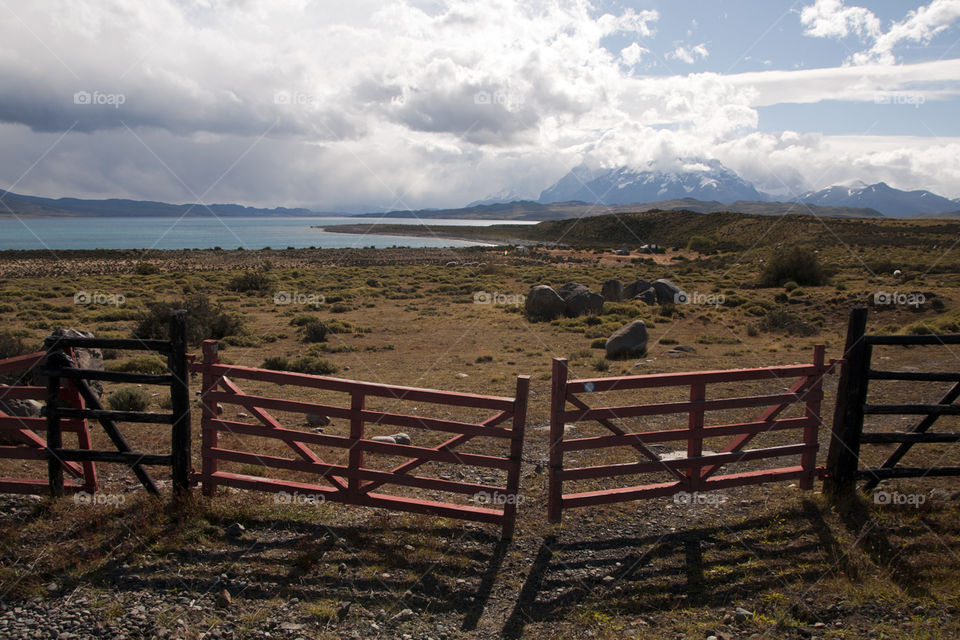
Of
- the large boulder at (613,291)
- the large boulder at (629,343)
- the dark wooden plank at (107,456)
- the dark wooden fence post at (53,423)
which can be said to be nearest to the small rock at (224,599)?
the dark wooden plank at (107,456)

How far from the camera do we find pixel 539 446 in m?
9.47

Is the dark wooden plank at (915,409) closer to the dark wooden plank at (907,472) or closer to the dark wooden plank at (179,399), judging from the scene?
the dark wooden plank at (907,472)

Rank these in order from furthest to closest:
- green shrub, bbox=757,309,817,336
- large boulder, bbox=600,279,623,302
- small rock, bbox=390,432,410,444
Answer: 1. large boulder, bbox=600,279,623,302
2. green shrub, bbox=757,309,817,336
3. small rock, bbox=390,432,410,444

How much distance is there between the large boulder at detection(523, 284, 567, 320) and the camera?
27391mm

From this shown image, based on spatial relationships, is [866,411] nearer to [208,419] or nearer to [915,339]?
[915,339]

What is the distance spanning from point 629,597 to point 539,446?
429cm

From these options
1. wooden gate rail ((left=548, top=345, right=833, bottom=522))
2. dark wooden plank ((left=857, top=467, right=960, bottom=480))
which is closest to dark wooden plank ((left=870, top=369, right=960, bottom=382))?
wooden gate rail ((left=548, top=345, right=833, bottom=522))

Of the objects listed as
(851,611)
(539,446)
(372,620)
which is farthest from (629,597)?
(539,446)

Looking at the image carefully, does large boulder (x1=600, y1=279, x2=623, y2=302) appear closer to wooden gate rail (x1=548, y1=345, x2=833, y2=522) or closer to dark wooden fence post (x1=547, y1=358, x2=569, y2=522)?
wooden gate rail (x1=548, y1=345, x2=833, y2=522)

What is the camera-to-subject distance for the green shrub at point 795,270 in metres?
37.0

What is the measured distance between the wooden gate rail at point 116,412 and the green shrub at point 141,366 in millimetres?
9093

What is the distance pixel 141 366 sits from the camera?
15.1 metres

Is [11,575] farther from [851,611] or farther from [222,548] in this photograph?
A: [851,611]

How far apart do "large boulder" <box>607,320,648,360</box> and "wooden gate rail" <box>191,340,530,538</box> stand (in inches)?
513
